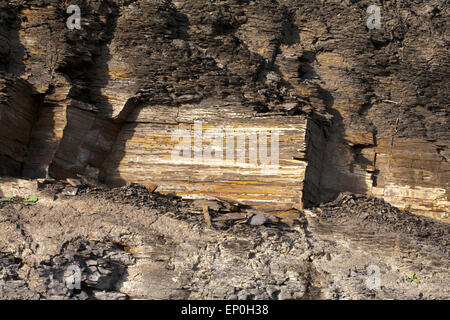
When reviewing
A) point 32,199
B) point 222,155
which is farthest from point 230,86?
point 32,199

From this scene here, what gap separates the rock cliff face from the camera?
47.0ft

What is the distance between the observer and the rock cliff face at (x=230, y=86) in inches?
564

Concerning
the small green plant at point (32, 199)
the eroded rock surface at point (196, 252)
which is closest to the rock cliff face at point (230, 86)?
the small green plant at point (32, 199)

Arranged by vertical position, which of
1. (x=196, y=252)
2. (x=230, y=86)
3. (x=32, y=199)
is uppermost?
(x=230, y=86)

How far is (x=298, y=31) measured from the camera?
17.3 meters

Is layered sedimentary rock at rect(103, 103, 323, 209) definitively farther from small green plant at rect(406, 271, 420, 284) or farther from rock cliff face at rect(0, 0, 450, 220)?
small green plant at rect(406, 271, 420, 284)

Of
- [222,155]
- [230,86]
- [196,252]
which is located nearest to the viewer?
[196,252]

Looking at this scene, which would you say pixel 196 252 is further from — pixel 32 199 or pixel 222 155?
pixel 32 199

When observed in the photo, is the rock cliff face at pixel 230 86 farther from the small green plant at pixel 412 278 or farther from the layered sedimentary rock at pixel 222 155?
the small green plant at pixel 412 278

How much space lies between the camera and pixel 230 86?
582 inches

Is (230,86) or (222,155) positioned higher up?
(230,86)

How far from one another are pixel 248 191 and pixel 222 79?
10.2 ft

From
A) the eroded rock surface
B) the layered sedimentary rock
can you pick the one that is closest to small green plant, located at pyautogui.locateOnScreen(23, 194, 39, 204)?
the eroded rock surface

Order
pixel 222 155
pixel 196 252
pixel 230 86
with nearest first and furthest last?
pixel 196 252, pixel 222 155, pixel 230 86
